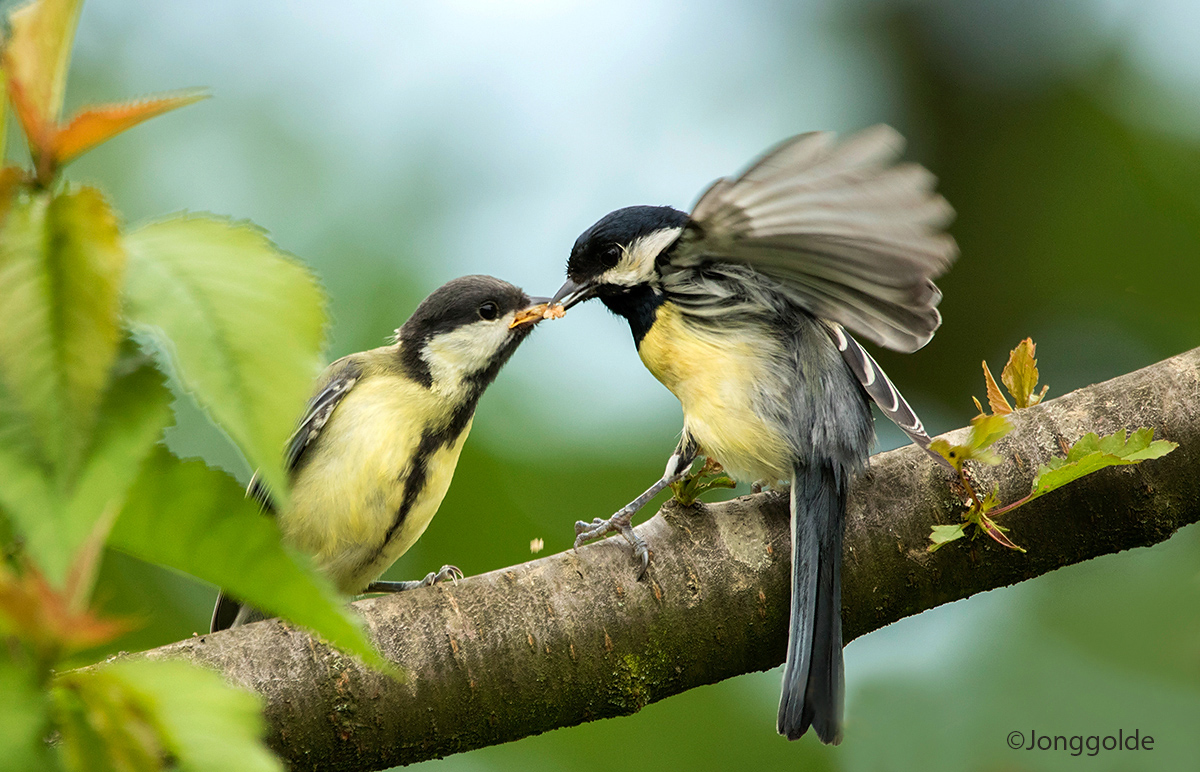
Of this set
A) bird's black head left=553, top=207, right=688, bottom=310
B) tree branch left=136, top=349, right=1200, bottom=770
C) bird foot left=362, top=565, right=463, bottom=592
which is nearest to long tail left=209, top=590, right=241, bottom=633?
bird foot left=362, top=565, right=463, bottom=592

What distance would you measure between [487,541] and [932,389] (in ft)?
8.16

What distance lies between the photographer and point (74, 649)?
0.57 m

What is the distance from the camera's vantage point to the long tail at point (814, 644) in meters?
2.16

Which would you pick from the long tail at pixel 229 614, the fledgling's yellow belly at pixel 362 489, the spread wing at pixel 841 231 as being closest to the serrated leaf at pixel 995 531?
the spread wing at pixel 841 231

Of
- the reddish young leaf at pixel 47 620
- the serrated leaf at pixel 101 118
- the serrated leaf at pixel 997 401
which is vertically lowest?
the serrated leaf at pixel 997 401

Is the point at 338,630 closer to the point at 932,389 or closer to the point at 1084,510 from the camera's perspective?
the point at 1084,510

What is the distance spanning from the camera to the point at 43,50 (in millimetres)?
609

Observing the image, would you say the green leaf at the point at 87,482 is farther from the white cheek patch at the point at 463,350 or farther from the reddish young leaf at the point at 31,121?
the white cheek patch at the point at 463,350

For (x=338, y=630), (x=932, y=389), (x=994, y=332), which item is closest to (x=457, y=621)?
(x=338, y=630)

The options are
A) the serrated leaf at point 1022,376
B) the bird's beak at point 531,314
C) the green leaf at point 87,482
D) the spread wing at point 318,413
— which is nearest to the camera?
the green leaf at point 87,482

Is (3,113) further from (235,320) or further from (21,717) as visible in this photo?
(21,717)

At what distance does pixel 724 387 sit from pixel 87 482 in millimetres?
2232

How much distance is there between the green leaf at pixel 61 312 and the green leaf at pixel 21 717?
7.1 inches

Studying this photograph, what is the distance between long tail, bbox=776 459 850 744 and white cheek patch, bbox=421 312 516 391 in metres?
1.52
